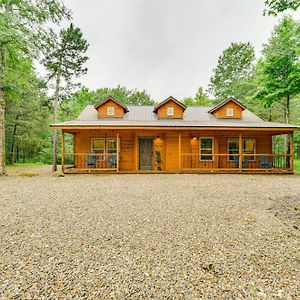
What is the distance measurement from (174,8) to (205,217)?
2342cm

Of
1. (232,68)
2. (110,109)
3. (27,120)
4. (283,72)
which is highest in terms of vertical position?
(232,68)

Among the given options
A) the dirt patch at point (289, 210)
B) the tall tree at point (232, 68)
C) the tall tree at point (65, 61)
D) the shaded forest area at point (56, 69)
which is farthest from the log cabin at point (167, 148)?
the tall tree at point (232, 68)

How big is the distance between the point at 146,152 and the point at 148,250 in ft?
31.7

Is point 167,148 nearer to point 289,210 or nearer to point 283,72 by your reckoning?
point 289,210

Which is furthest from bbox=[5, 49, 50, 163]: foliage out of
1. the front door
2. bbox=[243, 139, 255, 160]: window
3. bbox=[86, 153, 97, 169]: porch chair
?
bbox=[243, 139, 255, 160]: window

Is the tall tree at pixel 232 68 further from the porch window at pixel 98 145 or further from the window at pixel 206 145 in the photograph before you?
the porch window at pixel 98 145

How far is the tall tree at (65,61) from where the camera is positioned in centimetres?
1323

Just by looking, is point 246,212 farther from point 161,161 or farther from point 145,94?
point 145,94

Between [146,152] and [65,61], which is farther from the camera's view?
[65,61]

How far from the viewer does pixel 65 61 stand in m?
13.7

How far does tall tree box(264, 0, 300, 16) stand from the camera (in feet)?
18.1

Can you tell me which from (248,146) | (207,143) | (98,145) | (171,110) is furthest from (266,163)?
(98,145)

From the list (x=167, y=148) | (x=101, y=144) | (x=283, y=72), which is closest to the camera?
(x=101, y=144)

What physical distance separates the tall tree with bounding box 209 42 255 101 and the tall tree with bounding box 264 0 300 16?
57.0ft
